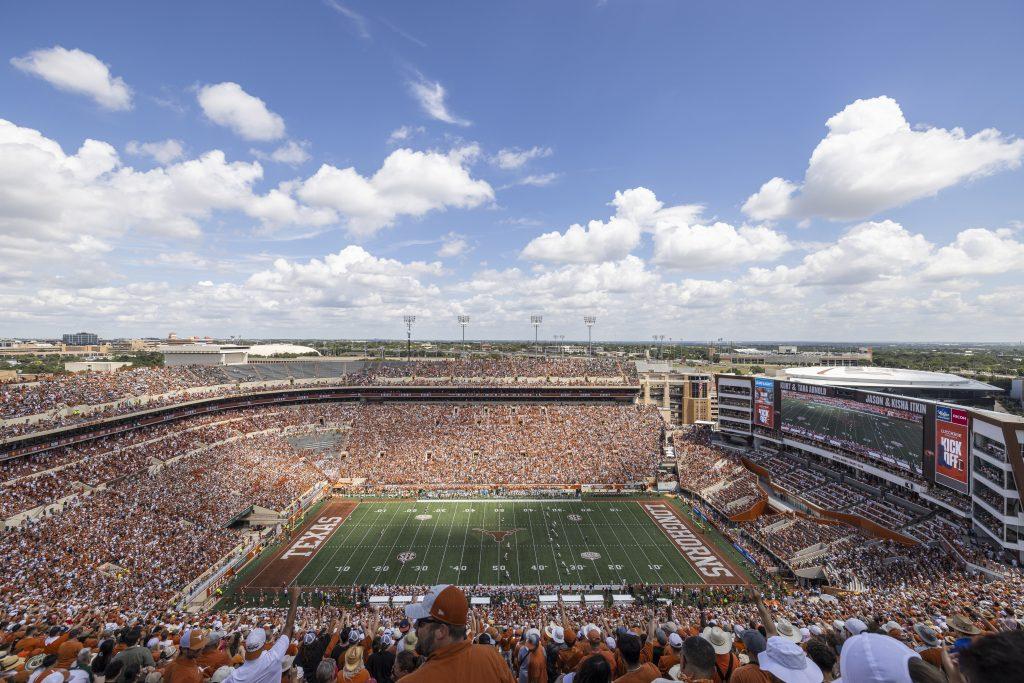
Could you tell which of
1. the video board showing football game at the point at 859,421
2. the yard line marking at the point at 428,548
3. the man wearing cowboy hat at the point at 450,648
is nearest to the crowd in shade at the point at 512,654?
the man wearing cowboy hat at the point at 450,648

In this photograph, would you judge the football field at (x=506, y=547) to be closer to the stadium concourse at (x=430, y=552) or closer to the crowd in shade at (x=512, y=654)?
the stadium concourse at (x=430, y=552)

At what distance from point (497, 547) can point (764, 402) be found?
22694 millimetres

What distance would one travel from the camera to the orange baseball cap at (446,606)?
260 cm

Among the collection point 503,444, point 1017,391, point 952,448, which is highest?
point 952,448

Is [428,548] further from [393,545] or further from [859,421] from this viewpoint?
[859,421]

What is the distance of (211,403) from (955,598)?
150 ft

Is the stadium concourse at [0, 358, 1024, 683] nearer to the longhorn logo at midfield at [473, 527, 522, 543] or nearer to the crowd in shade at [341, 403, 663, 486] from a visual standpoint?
the crowd in shade at [341, 403, 663, 486]

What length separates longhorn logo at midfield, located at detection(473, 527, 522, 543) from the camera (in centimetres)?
2750

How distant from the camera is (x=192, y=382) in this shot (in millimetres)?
40594

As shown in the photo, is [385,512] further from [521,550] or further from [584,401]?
[584,401]

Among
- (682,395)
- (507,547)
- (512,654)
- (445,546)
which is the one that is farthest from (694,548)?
(682,395)

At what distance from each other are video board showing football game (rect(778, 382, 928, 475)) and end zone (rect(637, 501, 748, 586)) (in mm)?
10010

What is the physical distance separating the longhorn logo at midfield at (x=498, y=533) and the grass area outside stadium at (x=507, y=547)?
0.06 meters

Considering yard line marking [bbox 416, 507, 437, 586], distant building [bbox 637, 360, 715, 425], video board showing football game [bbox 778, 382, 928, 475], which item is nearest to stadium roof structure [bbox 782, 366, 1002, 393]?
video board showing football game [bbox 778, 382, 928, 475]
